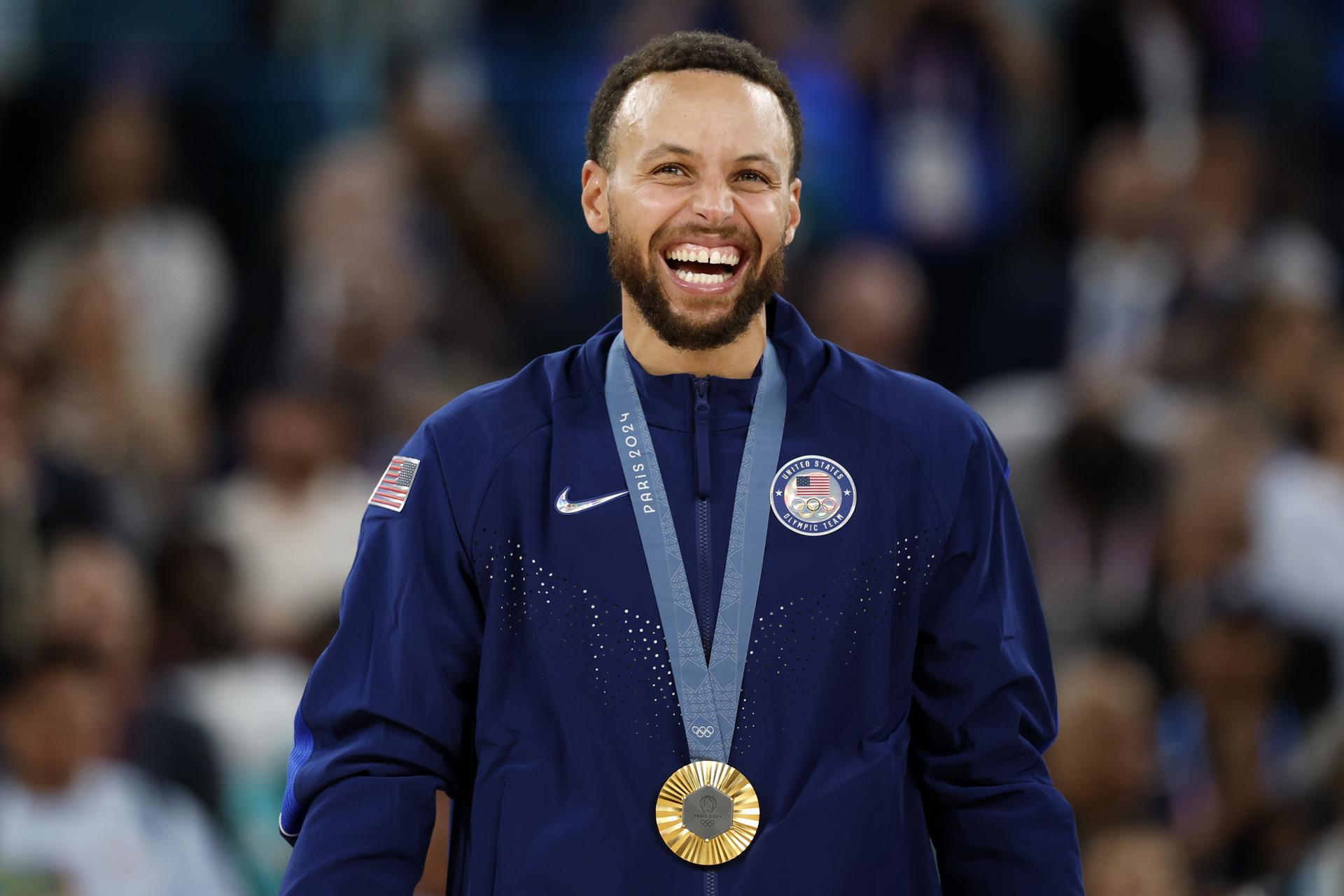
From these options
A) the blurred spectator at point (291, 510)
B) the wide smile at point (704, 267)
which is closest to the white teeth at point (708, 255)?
the wide smile at point (704, 267)

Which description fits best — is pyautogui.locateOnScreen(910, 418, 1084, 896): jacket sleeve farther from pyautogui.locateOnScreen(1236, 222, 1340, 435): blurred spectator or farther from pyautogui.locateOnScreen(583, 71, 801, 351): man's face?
pyautogui.locateOnScreen(1236, 222, 1340, 435): blurred spectator

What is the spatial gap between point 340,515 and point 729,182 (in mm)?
4532

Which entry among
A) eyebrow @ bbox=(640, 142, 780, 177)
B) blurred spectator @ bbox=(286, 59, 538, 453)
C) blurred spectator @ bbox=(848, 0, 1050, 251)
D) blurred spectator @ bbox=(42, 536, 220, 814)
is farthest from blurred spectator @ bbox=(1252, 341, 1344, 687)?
eyebrow @ bbox=(640, 142, 780, 177)

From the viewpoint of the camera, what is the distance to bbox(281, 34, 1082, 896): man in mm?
2729

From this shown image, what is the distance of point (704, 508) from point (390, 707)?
533mm

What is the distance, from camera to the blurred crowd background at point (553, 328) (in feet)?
20.2

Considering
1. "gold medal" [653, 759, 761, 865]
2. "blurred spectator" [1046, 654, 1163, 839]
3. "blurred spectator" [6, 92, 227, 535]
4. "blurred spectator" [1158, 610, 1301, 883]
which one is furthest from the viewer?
"blurred spectator" [6, 92, 227, 535]

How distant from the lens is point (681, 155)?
2.89 meters

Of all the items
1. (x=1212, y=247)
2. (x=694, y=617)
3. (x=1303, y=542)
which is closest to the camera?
(x=694, y=617)

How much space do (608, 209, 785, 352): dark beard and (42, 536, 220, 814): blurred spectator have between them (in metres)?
3.70

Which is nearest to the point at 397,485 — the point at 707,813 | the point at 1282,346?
the point at 707,813

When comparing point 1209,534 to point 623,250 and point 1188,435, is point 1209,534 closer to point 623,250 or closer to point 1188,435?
point 1188,435

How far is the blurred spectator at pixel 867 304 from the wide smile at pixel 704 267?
180 inches

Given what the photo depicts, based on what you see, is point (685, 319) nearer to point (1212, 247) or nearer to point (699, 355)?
point (699, 355)
